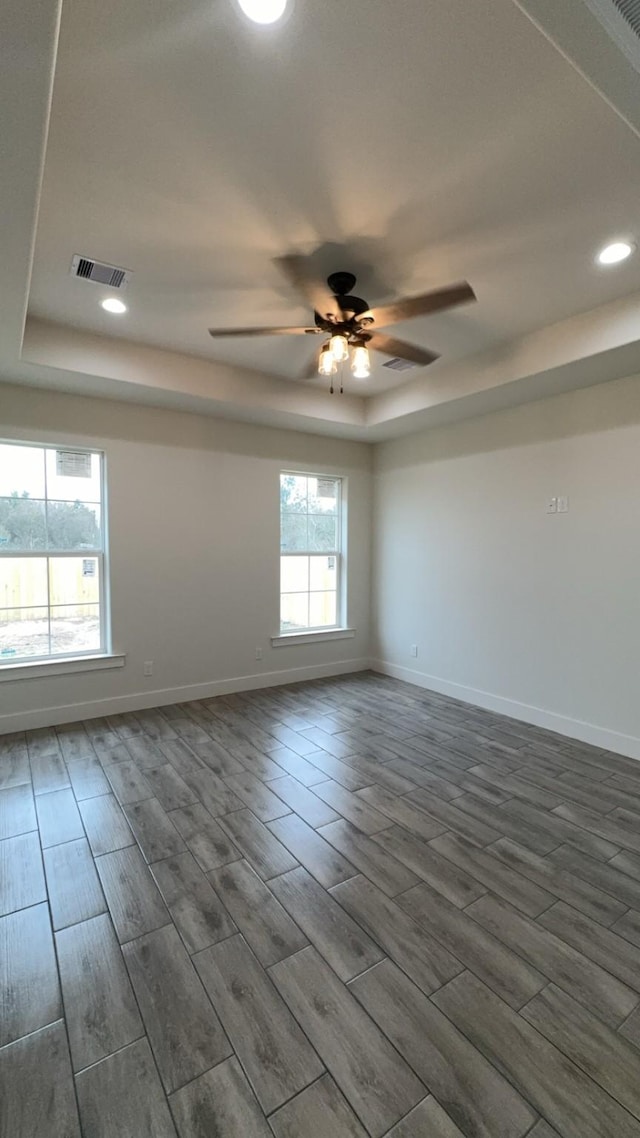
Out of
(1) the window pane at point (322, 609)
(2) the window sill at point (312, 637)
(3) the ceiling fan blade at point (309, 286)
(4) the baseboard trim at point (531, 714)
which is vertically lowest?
(4) the baseboard trim at point (531, 714)

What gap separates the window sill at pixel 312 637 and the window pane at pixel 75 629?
1.65m

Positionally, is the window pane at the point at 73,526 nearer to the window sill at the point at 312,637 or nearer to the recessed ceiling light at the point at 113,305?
the recessed ceiling light at the point at 113,305

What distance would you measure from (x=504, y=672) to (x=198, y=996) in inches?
128

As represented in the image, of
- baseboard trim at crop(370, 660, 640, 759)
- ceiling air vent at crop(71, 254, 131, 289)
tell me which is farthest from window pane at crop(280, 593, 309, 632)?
ceiling air vent at crop(71, 254, 131, 289)

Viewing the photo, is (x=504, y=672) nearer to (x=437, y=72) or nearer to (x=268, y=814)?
(x=268, y=814)

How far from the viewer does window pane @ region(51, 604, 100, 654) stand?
3822mm

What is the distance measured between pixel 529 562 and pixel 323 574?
7.20 ft

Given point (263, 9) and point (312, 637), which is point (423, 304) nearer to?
point (263, 9)

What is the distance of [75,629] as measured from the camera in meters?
3.90

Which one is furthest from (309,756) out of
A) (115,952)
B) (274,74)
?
(274,74)

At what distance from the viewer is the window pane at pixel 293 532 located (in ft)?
16.2

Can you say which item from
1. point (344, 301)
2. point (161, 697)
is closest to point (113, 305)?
point (344, 301)

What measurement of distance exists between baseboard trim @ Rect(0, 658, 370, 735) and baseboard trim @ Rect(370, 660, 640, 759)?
0.88 metres

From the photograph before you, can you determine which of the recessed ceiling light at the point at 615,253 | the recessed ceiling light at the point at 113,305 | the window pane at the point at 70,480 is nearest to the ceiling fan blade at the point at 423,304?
the recessed ceiling light at the point at 615,253
